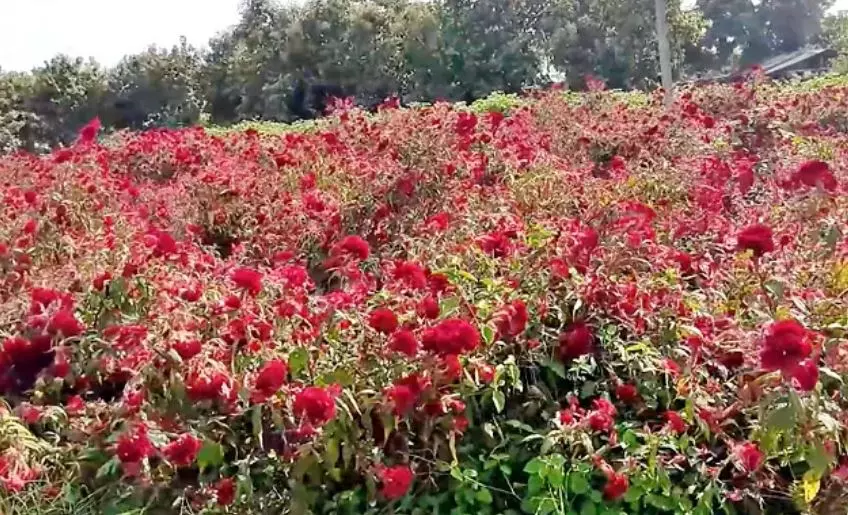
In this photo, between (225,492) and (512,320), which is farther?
(512,320)

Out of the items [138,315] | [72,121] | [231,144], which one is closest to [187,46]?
[72,121]

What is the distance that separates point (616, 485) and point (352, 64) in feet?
76.5

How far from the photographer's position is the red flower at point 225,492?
1.90 meters

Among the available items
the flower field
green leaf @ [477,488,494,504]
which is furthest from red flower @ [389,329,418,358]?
green leaf @ [477,488,494,504]

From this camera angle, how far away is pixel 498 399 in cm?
198

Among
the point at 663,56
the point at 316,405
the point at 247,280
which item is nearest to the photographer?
the point at 316,405

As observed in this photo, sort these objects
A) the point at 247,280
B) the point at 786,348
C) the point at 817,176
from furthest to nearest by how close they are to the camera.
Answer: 1. the point at 817,176
2. the point at 247,280
3. the point at 786,348

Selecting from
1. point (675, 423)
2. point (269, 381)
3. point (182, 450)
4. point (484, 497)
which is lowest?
point (484, 497)

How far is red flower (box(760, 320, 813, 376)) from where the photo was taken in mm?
1657

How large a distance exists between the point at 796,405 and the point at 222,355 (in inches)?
49.8

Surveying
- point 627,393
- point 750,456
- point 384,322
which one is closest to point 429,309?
point 384,322

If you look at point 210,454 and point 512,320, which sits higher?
point 512,320

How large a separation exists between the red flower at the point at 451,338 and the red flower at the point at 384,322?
103mm

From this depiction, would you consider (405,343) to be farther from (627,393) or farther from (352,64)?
(352,64)
